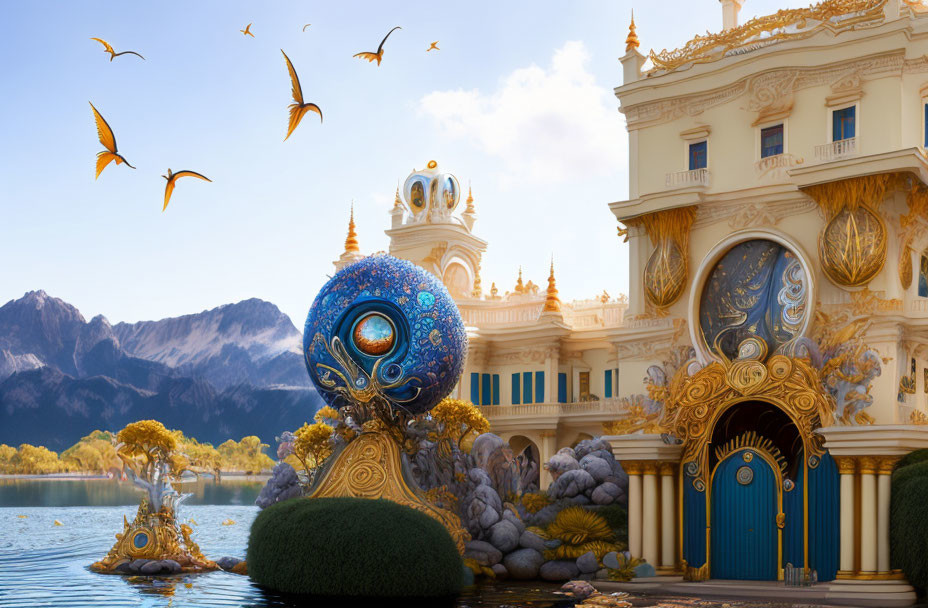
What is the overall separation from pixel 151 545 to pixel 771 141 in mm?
16756

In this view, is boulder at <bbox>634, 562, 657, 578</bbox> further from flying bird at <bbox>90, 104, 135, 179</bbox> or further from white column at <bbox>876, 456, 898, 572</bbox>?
flying bird at <bbox>90, 104, 135, 179</bbox>

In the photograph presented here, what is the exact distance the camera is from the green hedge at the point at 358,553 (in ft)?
60.2

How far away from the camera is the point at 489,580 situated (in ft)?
71.1

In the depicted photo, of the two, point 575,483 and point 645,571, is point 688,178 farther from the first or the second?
point 645,571

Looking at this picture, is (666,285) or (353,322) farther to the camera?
(666,285)

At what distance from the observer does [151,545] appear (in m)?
21.7

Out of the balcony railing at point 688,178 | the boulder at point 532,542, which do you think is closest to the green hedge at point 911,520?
the boulder at point 532,542

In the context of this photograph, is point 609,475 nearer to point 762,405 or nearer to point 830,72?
point 762,405

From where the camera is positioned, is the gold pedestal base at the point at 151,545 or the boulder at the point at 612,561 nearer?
the boulder at the point at 612,561

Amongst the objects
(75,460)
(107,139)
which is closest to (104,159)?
(107,139)

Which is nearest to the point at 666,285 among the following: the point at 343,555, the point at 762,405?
the point at 762,405

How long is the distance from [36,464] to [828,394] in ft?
276

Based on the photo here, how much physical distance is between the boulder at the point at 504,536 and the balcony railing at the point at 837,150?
35.0 ft

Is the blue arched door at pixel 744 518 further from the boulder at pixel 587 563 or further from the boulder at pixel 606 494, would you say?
the boulder at pixel 606 494
